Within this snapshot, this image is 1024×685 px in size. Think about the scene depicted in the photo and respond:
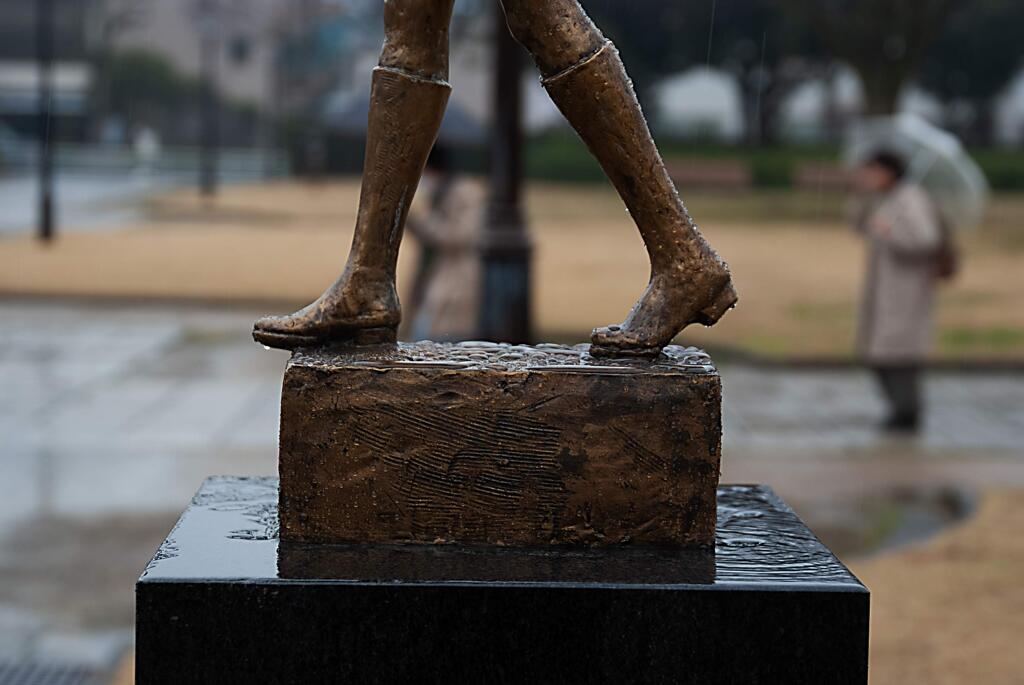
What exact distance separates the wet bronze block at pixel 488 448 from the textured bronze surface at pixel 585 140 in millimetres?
142

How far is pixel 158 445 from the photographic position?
23.5 feet

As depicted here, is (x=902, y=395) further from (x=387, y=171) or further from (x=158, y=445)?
(x=387, y=171)

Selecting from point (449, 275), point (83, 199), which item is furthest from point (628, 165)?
point (83, 199)

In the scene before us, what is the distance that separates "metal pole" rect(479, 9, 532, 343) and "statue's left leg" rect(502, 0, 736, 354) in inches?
199

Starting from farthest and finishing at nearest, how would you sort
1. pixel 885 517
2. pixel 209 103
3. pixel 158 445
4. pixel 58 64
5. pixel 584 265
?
pixel 209 103
pixel 58 64
pixel 584 265
pixel 158 445
pixel 885 517

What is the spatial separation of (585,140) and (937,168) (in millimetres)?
6031

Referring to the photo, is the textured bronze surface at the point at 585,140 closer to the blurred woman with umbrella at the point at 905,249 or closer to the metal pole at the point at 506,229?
the metal pole at the point at 506,229

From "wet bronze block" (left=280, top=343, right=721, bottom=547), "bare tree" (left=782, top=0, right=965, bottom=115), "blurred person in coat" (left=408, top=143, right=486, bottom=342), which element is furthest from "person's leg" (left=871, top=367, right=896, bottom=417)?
"bare tree" (left=782, top=0, right=965, bottom=115)

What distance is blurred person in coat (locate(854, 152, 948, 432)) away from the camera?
7730mm

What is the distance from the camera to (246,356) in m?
10.5

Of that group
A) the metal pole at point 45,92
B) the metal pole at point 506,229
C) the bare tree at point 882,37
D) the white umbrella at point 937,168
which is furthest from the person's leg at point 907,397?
the bare tree at point 882,37

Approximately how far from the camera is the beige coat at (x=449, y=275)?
25.3ft

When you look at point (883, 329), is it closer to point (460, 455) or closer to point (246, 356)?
point (246, 356)

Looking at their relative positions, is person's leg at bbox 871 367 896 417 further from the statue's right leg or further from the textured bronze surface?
the statue's right leg
